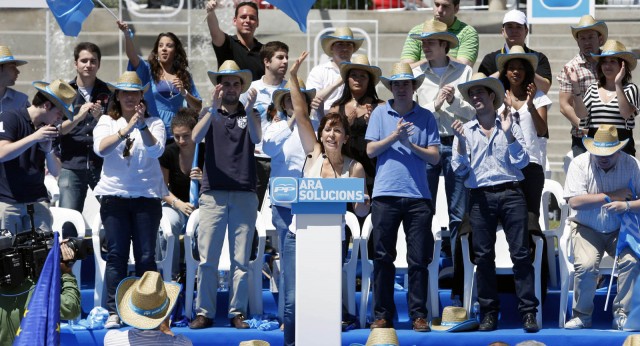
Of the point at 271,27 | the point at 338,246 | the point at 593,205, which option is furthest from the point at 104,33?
the point at 338,246

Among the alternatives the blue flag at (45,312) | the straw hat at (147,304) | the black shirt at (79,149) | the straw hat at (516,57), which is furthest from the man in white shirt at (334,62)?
the blue flag at (45,312)

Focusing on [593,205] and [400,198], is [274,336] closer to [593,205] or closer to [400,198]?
[400,198]

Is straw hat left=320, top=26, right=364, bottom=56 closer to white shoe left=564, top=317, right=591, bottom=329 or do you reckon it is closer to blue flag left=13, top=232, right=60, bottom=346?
white shoe left=564, top=317, right=591, bottom=329

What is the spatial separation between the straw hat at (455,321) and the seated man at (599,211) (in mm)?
828

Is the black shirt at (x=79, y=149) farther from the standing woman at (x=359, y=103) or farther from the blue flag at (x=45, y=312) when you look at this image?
the blue flag at (x=45, y=312)

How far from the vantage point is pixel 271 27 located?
16.8m

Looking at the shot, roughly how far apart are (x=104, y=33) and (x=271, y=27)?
6.97 feet

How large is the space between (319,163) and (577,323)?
8.21 feet

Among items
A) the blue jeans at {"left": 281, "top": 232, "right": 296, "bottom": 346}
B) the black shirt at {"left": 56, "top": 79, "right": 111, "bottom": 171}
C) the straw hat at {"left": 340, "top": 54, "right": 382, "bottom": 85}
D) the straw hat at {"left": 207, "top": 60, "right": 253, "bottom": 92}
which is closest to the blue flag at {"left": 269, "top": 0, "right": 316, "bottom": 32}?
the straw hat at {"left": 340, "top": 54, "right": 382, "bottom": 85}

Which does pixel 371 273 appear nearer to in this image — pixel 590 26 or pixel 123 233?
pixel 123 233

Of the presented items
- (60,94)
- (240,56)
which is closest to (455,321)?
(240,56)

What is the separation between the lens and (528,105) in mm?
10875

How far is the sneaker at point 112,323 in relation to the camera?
1044cm

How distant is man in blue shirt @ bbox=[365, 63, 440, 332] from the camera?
1031 cm
